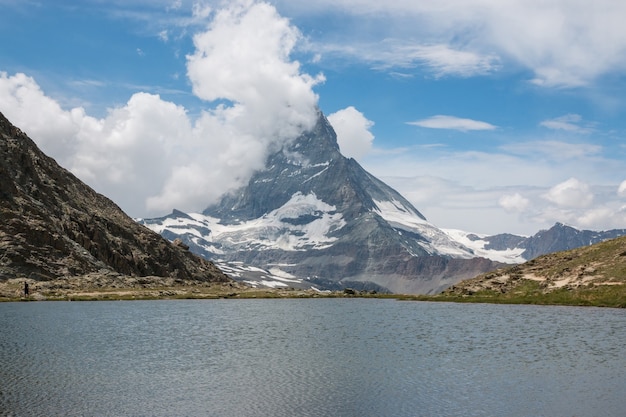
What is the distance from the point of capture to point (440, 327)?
101812 mm

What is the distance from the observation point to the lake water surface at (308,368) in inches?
1705

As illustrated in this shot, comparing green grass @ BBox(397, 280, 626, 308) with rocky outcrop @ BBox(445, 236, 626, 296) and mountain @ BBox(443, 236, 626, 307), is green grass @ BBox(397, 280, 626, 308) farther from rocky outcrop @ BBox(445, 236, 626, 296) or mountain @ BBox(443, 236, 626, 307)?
rocky outcrop @ BBox(445, 236, 626, 296)

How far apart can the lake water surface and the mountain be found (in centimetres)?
4720

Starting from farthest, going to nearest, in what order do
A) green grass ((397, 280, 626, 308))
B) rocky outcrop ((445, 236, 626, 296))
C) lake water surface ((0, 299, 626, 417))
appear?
1. rocky outcrop ((445, 236, 626, 296))
2. green grass ((397, 280, 626, 308))
3. lake water surface ((0, 299, 626, 417))

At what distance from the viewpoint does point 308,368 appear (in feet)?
195

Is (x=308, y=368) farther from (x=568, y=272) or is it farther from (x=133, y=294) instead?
(x=133, y=294)

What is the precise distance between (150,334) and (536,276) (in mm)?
128990

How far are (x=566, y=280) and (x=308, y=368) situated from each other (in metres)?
127

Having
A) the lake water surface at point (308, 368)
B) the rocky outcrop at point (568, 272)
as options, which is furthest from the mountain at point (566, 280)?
the lake water surface at point (308, 368)

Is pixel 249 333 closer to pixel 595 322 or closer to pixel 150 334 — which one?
pixel 150 334

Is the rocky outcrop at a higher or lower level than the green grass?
higher

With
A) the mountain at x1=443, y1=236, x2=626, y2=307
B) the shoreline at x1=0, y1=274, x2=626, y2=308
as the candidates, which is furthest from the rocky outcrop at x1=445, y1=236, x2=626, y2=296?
the shoreline at x1=0, y1=274, x2=626, y2=308

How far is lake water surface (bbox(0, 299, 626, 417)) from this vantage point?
4331 cm

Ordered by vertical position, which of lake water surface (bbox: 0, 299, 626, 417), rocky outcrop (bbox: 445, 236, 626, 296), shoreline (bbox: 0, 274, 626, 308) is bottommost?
lake water surface (bbox: 0, 299, 626, 417)
